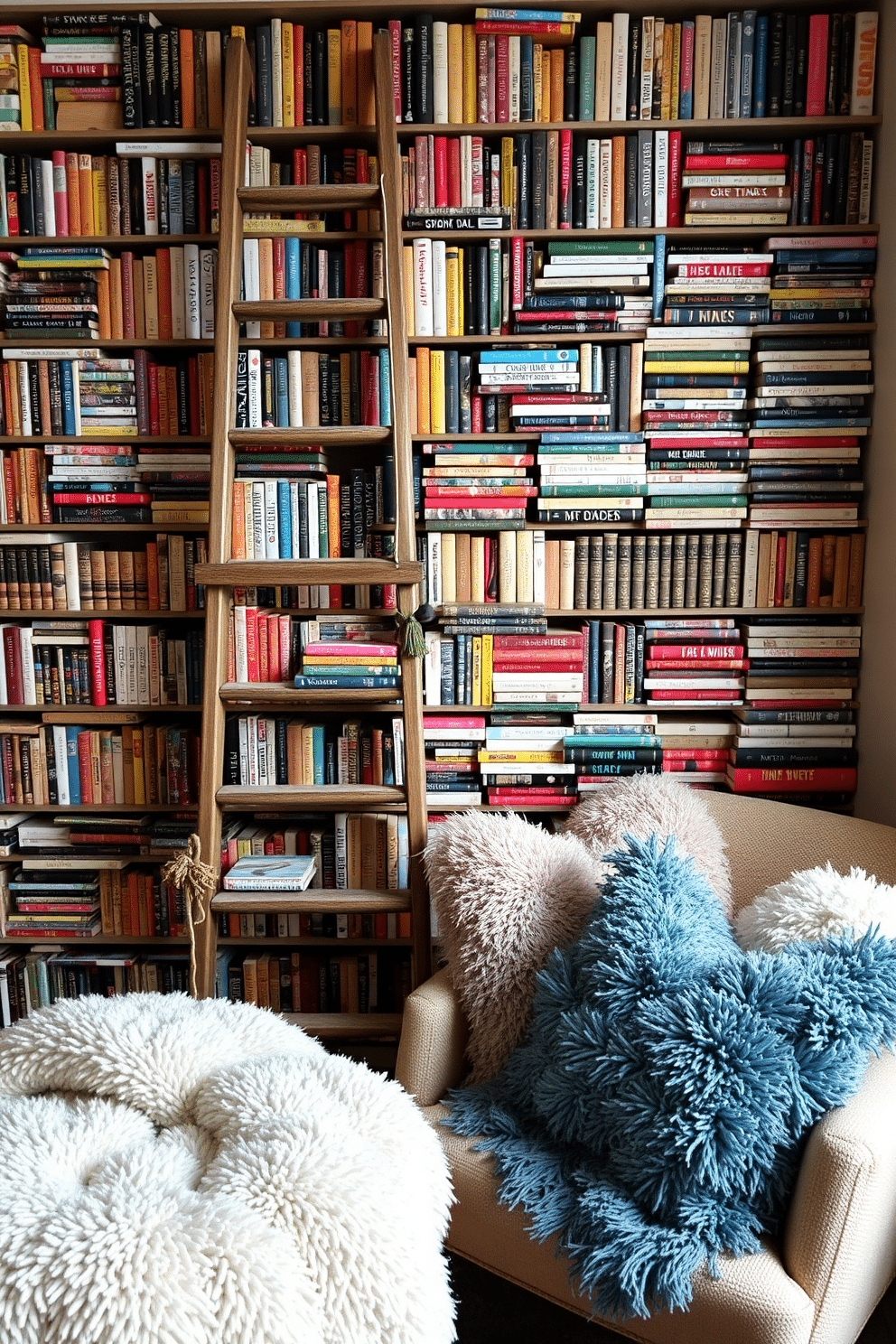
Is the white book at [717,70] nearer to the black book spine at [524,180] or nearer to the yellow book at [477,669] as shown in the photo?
the black book spine at [524,180]

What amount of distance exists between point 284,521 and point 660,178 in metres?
1.10

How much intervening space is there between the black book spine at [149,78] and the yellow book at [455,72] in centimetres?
63

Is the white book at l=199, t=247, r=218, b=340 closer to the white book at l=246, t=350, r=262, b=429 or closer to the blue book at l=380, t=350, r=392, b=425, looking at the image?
the white book at l=246, t=350, r=262, b=429

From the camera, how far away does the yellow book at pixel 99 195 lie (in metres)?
2.19

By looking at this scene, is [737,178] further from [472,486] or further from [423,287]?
[472,486]

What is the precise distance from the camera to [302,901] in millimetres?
2047

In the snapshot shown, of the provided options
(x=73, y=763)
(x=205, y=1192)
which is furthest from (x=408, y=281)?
(x=205, y=1192)

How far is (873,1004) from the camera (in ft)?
4.35

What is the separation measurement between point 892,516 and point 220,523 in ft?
4.60

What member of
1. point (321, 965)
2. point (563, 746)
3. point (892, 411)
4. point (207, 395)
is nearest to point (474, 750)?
point (563, 746)

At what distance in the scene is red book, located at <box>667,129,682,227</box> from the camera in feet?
6.91

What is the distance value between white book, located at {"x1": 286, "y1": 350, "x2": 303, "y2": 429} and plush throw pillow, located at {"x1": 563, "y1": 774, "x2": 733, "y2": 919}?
105 centimetres

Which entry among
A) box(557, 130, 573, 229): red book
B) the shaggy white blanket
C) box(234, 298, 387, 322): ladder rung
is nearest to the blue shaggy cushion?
the shaggy white blanket

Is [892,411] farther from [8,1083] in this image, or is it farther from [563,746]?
[8,1083]
